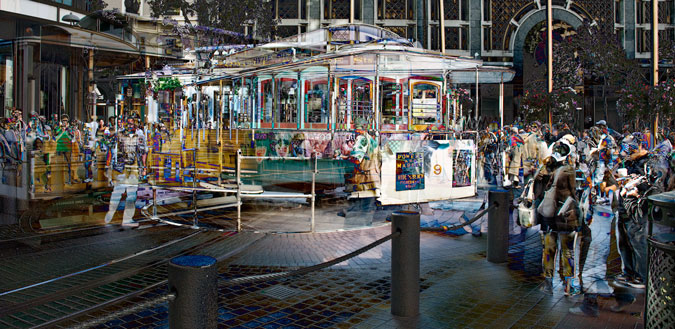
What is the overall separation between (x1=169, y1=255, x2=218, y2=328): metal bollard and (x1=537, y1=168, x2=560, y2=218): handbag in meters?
4.31

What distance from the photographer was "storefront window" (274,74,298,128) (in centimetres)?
1708

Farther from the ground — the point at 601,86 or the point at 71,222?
the point at 601,86

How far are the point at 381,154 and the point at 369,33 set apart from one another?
7.33m

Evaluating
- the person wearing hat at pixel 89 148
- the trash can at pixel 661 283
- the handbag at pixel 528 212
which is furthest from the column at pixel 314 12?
the trash can at pixel 661 283

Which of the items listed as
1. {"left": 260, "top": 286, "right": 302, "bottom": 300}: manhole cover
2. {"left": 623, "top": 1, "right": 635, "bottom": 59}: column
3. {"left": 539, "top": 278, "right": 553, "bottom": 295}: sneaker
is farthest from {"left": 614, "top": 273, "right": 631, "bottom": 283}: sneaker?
{"left": 623, "top": 1, "right": 635, "bottom": 59}: column

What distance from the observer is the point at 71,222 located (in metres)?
10.3

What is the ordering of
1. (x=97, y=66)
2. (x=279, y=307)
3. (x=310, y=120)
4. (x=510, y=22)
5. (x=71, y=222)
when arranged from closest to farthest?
(x=279, y=307) < (x=71, y=222) < (x=310, y=120) < (x=97, y=66) < (x=510, y=22)

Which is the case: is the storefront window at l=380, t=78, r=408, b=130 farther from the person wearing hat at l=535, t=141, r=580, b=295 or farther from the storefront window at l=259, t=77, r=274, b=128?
the person wearing hat at l=535, t=141, r=580, b=295

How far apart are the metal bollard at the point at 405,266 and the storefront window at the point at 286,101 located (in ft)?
38.8

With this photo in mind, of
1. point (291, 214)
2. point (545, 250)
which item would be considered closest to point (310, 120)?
point (291, 214)

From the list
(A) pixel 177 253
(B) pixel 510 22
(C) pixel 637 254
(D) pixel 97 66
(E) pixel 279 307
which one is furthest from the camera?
(B) pixel 510 22

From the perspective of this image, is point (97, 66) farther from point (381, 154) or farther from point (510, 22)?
point (510, 22)

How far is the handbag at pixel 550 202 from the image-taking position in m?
6.14

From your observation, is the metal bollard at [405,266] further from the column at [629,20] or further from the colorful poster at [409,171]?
the column at [629,20]
